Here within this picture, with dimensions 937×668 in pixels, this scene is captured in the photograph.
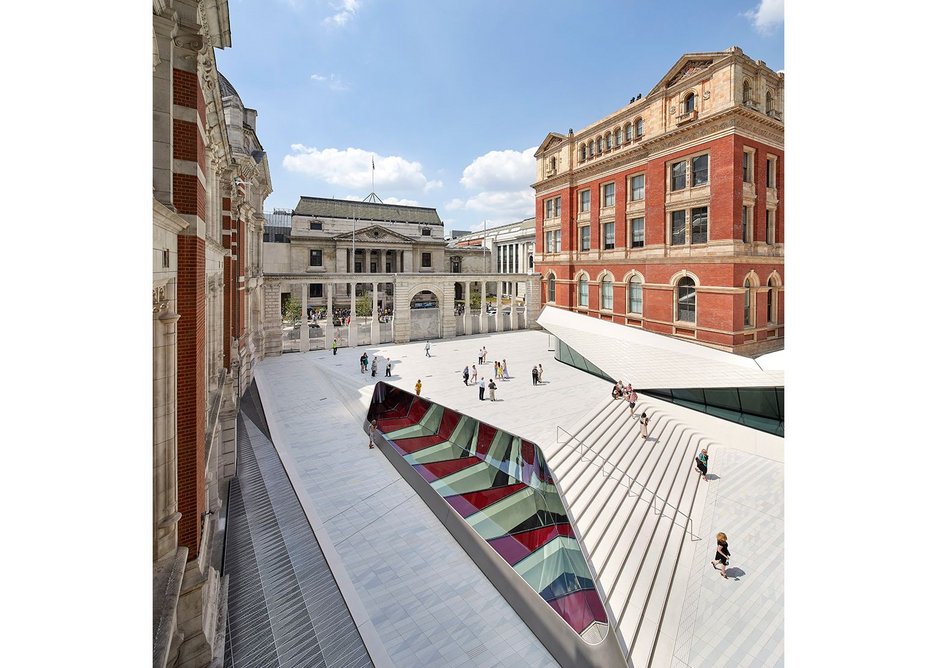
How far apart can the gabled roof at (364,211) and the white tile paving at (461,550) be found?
4263 cm

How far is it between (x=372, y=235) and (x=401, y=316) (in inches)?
955

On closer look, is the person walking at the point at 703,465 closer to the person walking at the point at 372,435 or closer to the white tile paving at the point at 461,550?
the white tile paving at the point at 461,550

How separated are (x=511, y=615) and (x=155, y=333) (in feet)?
26.7

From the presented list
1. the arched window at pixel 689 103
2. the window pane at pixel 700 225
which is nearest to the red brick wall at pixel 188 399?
the window pane at pixel 700 225

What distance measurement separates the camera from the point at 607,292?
24031 millimetres

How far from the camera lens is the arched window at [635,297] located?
2172 centimetres

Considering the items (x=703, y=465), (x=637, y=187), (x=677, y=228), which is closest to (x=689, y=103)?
(x=637, y=187)

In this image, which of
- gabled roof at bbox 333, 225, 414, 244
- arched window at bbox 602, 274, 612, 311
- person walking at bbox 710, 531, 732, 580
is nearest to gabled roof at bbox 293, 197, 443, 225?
gabled roof at bbox 333, 225, 414, 244

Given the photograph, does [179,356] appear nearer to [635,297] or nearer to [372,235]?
[635,297]
